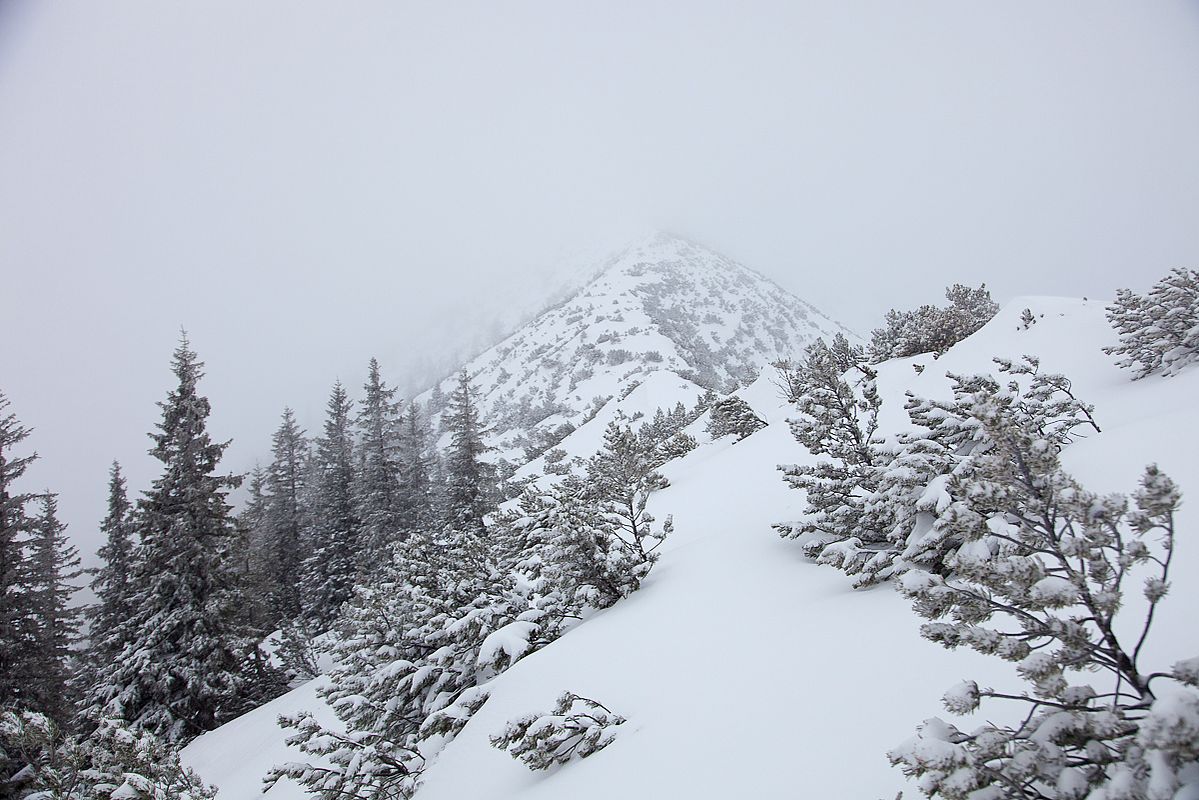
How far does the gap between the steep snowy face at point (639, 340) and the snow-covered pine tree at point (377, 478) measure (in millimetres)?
14847

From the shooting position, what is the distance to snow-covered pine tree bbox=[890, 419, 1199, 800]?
1.63 metres

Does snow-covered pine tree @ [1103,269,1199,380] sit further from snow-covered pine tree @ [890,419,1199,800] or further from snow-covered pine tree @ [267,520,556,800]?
snow-covered pine tree @ [267,520,556,800]

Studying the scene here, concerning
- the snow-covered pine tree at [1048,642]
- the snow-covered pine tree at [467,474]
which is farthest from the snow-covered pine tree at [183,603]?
the snow-covered pine tree at [1048,642]

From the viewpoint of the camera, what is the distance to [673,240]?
305ft

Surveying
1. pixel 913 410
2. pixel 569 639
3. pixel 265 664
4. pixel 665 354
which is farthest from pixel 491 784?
pixel 665 354

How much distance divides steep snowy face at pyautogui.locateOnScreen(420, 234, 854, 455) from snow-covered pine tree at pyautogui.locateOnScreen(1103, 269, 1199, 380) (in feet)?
88.6

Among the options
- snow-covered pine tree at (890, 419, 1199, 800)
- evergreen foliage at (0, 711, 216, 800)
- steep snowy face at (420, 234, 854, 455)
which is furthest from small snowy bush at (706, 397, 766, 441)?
snow-covered pine tree at (890, 419, 1199, 800)

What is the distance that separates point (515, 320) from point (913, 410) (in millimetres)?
98108

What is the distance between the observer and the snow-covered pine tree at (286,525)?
98.1 feet

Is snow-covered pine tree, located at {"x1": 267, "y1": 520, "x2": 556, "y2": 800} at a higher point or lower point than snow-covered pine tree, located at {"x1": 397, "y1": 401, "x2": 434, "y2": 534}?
lower

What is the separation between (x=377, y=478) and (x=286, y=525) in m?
10.8

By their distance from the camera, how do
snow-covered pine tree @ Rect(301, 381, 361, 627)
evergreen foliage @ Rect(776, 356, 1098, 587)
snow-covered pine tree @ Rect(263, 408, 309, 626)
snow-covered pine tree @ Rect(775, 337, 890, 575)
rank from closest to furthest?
evergreen foliage @ Rect(776, 356, 1098, 587), snow-covered pine tree @ Rect(775, 337, 890, 575), snow-covered pine tree @ Rect(301, 381, 361, 627), snow-covered pine tree @ Rect(263, 408, 309, 626)

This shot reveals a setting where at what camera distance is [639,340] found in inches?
2080

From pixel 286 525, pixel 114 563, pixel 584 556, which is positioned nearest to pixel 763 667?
pixel 584 556
